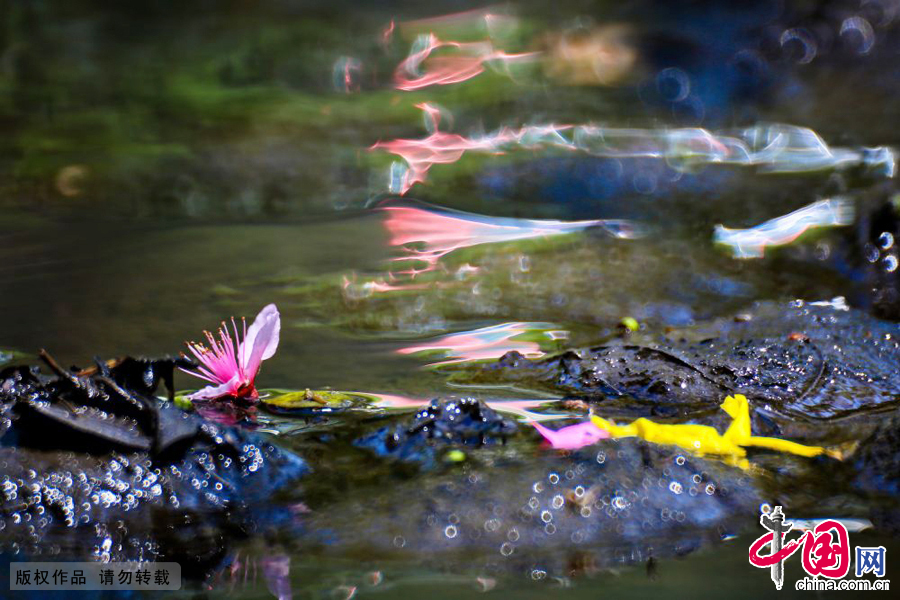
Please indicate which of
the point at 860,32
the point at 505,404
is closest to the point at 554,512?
the point at 505,404

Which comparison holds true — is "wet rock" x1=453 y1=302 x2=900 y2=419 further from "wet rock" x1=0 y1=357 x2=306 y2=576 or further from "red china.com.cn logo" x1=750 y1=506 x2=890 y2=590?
"wet rock" x1=0 y1=357 x2=306 y2=576

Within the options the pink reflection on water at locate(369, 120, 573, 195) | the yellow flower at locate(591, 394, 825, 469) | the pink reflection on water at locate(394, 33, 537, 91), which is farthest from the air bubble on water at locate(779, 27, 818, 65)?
the yellow flower at locate(591, 394, 825, 469)

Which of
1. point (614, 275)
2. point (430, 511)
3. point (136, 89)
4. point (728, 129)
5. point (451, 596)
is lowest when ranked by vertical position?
point (451, 596)

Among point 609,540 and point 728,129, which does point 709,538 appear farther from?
point 728,129

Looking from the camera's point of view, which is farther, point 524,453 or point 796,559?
point 524,453

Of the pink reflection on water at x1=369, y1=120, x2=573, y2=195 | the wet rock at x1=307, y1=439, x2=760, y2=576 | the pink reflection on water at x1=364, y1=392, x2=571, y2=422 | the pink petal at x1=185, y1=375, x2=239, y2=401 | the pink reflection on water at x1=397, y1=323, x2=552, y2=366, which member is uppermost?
the pink reflection on water at x1=369, y1=120, x2=573, y2=195

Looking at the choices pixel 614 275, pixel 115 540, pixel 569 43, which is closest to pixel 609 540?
pixel 115 540
